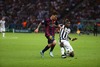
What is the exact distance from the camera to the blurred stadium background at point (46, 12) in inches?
2048

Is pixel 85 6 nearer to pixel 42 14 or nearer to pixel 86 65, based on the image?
pixel 42 14

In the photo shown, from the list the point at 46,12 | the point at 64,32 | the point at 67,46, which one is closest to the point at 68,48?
the point at 67,46

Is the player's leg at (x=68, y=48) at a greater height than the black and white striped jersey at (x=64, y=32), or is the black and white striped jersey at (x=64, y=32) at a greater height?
the black and white striped jersey at (x=64, y=32)

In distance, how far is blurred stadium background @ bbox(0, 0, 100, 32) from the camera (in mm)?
52031

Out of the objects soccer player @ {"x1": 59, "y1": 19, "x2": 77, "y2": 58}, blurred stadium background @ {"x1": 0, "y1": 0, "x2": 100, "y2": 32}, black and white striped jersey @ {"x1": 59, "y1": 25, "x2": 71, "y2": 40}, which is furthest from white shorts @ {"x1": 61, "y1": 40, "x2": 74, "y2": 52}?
blurred stadium background @ {"x1": 0, "y1": 0, "x2": 100, "y2": 32}

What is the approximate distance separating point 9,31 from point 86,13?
11.6 meters

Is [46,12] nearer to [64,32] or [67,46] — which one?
[64,32]

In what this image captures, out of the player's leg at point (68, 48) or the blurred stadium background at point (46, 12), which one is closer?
the player's leg at point (68, 48)

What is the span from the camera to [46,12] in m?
53.0

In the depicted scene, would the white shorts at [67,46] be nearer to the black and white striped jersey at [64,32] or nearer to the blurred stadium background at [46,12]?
the black and white striped jersey at [64,32]

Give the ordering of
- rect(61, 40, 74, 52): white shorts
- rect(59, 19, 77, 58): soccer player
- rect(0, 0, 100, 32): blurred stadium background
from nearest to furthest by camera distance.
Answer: rect(61, 40, 74, 52): white shorts
rect(59, 19, 77, 58): soccer player
rect(0, 0, 100, 32): blurred stadium background

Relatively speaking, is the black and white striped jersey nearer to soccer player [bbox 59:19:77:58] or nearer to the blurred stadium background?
soccer player [bbox 59:19:77:58]

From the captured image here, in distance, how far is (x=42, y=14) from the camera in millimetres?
52656

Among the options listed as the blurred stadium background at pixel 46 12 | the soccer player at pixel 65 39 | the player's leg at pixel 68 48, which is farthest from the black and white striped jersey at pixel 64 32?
the blurred stadium background at pixel 46 12
